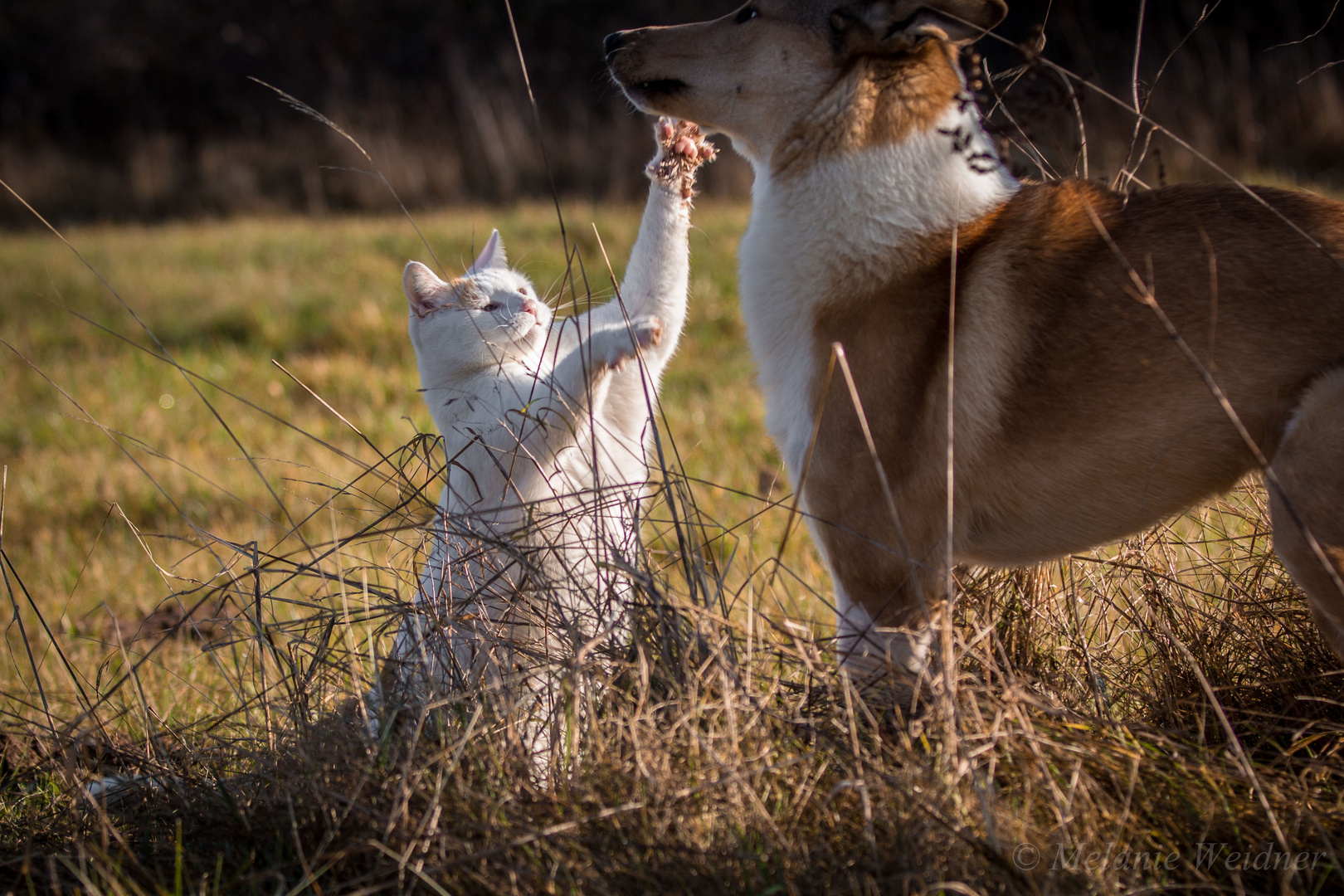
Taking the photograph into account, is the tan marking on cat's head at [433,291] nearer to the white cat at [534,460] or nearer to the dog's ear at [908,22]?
the white cat at [534,460]

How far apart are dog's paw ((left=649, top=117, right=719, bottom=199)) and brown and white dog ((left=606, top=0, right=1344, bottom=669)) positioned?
0.30 m

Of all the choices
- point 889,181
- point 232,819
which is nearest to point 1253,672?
point 889,181

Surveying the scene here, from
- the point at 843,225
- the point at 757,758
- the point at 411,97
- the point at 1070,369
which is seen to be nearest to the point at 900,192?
the point at 843,225

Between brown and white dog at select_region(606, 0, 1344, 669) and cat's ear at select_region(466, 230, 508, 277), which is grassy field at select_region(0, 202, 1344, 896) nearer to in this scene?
brown and white dog at select_region(606, 0, 1344, 669)

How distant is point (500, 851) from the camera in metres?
1.62

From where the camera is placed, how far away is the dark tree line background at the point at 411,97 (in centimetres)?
1040

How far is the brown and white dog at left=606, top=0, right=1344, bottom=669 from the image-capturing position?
1848 mm

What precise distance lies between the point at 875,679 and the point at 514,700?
70 centimetres

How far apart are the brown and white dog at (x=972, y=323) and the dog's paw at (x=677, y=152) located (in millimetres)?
303

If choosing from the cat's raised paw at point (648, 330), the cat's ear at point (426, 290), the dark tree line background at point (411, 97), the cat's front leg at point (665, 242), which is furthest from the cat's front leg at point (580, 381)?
the dark tree line background at point (411, 97)

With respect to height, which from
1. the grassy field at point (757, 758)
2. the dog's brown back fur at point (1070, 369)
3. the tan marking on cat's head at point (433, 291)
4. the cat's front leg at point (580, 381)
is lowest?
the grassy field at point (757, 758)

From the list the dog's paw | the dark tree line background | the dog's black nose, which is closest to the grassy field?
the dog's paw

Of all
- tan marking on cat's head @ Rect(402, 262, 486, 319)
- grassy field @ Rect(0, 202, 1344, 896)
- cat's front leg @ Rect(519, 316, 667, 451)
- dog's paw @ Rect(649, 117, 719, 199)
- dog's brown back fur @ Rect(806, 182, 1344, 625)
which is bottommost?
grassy field @ Rect(0, 202, 1344, 896)

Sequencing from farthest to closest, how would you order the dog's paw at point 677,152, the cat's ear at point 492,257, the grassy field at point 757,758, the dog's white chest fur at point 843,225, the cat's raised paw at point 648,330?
the cat's ear at point 492,257, the dog's paw at point 677,152, the cat's raised paw at point 648,330, the dog's white chest fur at point 843,225, the grassy field at point 757,758
